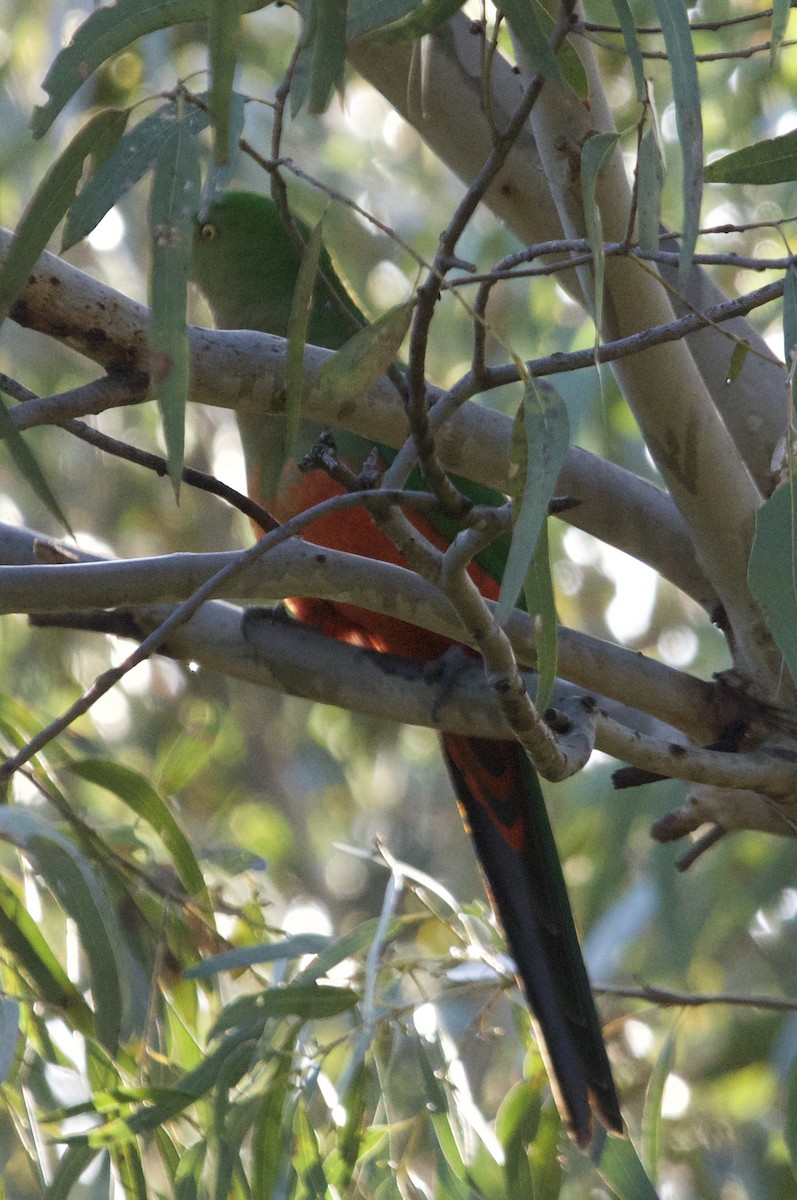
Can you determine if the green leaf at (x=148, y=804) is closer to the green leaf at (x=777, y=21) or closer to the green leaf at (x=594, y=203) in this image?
the green leaf at (x=594, y=203)

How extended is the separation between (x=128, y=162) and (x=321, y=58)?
0.18 metres

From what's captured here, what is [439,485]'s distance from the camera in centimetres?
95

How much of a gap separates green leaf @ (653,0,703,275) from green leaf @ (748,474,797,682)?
217 millimetres

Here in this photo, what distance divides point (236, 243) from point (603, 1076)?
1.66 metres

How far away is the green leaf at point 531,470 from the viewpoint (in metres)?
0.84

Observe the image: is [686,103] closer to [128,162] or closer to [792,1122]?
[128,162]

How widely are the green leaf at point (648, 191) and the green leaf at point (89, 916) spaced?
1.03 metres

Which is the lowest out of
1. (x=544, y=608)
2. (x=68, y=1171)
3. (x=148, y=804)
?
(x=68, y=1171)

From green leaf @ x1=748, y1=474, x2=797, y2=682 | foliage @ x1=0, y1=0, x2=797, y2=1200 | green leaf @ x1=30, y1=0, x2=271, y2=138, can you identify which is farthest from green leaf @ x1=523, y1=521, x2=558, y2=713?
green leaf @ x1=30, y1=0, x2=271, y2=138

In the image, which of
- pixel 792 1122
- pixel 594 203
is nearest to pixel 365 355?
pixel 594 203

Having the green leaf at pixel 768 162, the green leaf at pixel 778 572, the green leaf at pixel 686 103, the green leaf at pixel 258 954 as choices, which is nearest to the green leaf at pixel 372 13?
the green leaf at pixel 686 103

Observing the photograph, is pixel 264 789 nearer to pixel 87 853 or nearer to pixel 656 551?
pixel 87 853

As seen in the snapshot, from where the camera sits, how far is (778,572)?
0.97m

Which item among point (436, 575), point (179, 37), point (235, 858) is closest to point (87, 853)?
point (235, 858)
